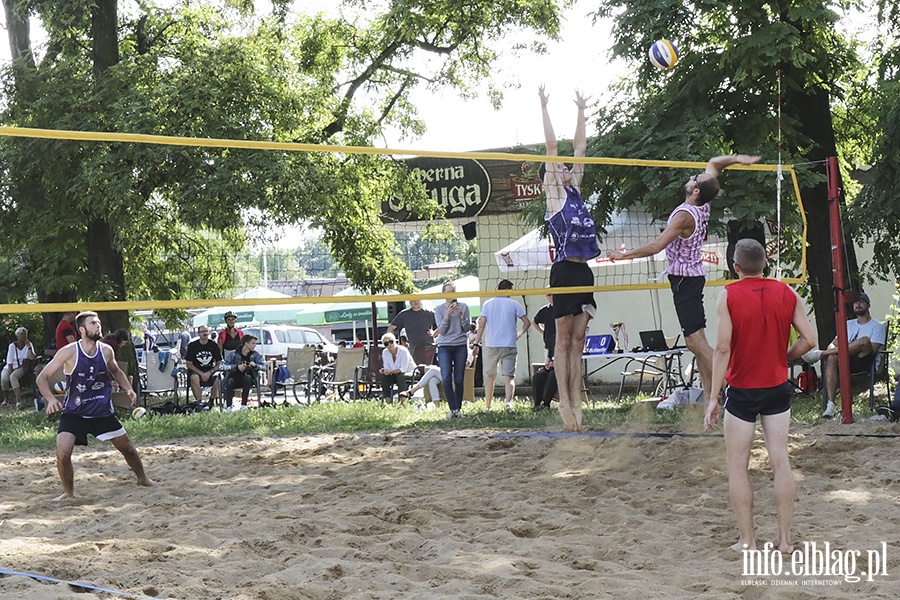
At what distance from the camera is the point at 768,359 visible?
424cm

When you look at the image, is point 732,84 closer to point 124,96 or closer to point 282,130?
point 282,130

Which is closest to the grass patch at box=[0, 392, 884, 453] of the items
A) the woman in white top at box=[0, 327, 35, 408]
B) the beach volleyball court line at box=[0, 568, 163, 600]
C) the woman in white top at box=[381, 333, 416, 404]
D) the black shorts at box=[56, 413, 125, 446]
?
the woman in white top at box=[381, 333, 416, 404]

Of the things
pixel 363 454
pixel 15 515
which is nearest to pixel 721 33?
pixel 363 454

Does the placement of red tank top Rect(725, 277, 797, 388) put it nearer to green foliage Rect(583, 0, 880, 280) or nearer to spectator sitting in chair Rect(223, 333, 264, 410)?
green foliage Rect(583, 0, 880, 280)

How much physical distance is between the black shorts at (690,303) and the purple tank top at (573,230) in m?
0.62

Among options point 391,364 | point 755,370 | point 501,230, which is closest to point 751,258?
point 755,370

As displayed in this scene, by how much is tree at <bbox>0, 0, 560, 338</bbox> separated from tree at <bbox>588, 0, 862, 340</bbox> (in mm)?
4251

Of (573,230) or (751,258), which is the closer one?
(751,258)

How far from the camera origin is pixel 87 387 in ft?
21.2

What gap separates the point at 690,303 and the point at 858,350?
11.2 ft

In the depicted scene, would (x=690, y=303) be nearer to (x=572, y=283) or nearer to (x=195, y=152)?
(x=572, y=283)

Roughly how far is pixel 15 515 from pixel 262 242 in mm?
7903

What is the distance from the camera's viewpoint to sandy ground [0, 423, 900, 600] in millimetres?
3984

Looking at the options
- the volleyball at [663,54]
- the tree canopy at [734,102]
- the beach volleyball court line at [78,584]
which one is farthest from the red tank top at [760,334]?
the tree canopy at [734,102]
